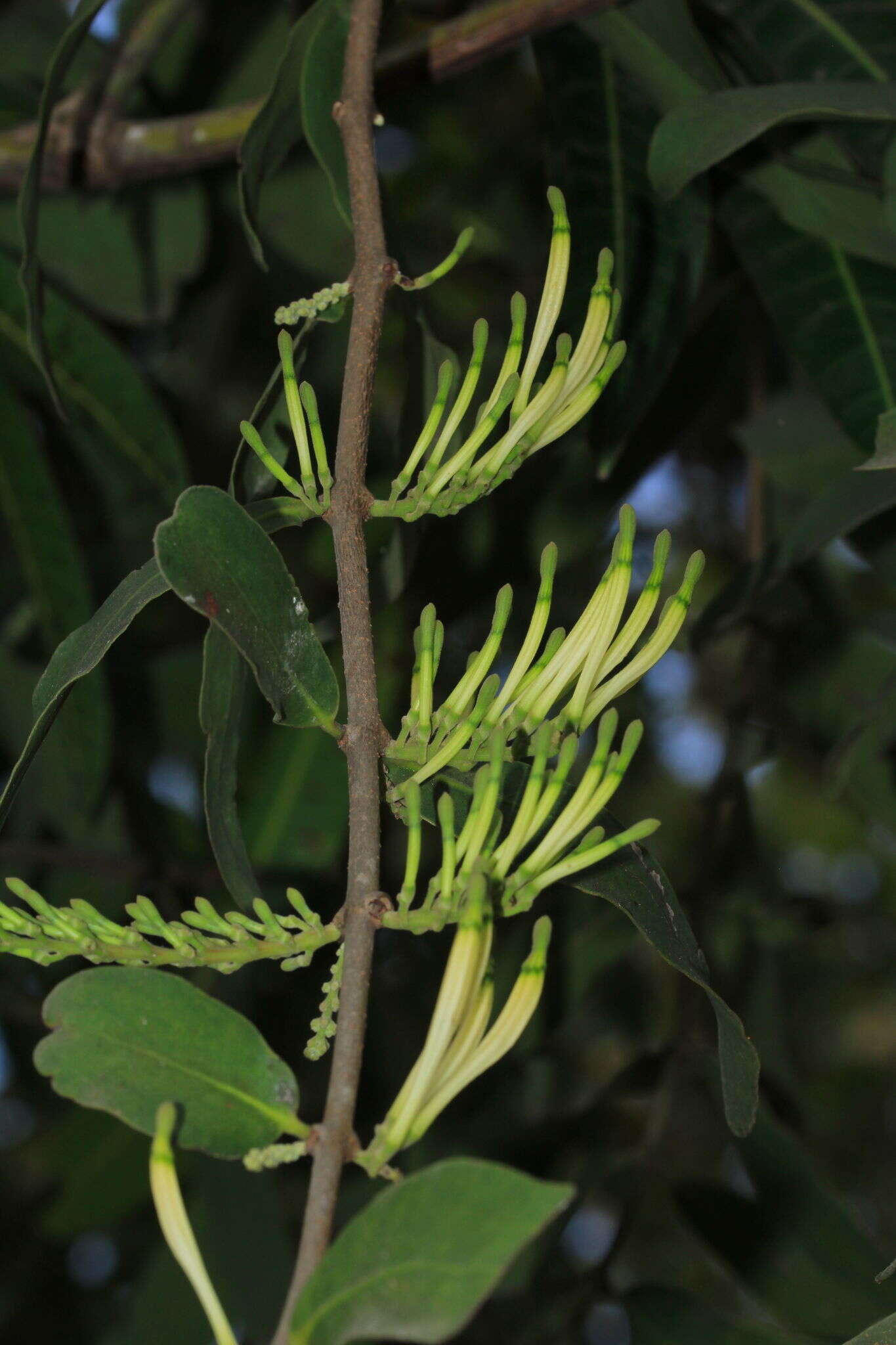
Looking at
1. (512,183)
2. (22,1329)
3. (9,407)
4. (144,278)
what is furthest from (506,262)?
(22,1329)

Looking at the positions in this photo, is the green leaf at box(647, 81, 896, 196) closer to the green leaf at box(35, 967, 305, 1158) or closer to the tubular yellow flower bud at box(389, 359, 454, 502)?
the tubular yellow flower bud at box(389, 359, 454, 502)

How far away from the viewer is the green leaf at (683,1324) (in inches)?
34.9

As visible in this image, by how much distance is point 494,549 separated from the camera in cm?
129

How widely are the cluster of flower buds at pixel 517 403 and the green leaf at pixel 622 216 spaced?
30 cm

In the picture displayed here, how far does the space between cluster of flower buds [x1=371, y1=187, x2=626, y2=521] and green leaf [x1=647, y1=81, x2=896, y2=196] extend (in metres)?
0.19

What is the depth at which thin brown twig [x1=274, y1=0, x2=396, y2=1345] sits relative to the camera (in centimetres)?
36

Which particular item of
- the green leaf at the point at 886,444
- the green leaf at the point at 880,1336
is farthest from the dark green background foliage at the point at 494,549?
the green leaf at the point at 880,1336

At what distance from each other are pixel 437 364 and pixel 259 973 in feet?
2.44

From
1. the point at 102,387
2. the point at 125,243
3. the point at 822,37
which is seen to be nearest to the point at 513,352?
the point at 822,37

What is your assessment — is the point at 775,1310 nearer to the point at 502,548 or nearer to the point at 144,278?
the point at 502,548

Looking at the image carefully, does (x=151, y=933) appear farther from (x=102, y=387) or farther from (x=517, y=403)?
(x=102, y=387)

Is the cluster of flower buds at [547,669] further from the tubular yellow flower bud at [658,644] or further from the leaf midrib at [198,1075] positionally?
the leaf midrib at [198,1075]

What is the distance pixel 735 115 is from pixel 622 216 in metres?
0.20

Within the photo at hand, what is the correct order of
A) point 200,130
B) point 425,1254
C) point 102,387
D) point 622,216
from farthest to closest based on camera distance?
point 102,387, point 200,130, point 622,216, point 425,1254
